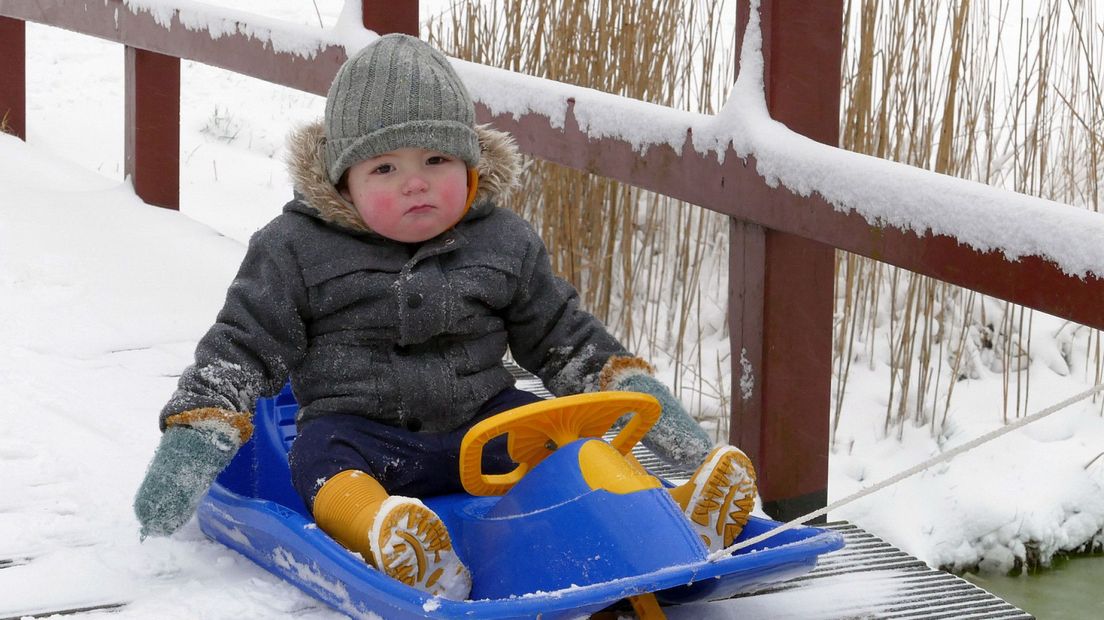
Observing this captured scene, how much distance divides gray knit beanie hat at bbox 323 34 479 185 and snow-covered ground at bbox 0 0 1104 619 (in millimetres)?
655

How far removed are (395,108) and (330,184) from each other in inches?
6.5

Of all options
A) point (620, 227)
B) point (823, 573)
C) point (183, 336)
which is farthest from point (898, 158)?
point (183, 336)

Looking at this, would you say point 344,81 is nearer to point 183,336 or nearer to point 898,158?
point 183,336

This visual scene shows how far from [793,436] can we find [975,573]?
90 centimetres

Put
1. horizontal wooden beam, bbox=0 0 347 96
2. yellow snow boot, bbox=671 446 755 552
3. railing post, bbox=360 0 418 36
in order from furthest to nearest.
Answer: horizontal wooden beam, bbox=0 0 347 96
railing post, bbox=360 0 418 36
yellow snow boot, bbox=671 446 755 552

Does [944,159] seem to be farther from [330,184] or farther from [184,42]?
[184,42]

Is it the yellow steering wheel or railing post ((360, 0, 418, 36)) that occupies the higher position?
railing post ((360, 0, 418, 36))

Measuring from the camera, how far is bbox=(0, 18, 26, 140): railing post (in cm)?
536

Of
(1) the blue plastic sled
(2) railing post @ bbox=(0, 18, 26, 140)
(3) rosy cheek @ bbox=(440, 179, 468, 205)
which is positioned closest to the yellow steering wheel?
(1) the blue plastic sled

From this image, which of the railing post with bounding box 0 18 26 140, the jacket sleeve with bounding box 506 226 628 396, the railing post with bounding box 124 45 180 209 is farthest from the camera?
the railing post with bounding box 0 18 26 140

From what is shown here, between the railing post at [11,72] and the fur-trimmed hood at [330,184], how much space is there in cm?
354

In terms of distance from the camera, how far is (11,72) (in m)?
5.37

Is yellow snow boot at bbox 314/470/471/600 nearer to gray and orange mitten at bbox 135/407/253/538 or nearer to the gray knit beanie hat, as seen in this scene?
gray and orange mitten at bbox 135/407/253/538

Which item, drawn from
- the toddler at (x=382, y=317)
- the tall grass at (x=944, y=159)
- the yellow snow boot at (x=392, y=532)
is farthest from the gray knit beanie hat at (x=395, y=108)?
the tall grass at (x=944, y=159)
